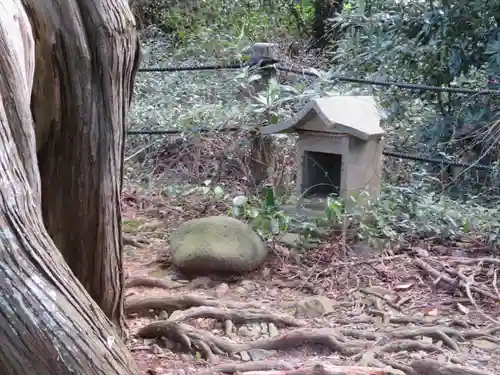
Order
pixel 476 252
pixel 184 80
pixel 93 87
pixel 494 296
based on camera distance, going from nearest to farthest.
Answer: pixel 93 87 < pixel 494 296 < pixel 476 252 < pixel 184 80

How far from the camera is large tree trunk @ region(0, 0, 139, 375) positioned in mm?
1601

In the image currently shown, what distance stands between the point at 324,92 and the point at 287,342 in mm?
2765

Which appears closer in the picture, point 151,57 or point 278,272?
point 278,272

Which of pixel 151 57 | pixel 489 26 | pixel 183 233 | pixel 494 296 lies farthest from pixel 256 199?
pixel 151 57

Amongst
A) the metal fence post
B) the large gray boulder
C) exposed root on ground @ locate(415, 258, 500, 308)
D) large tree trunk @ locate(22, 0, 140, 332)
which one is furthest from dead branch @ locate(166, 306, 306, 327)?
the metal fence post

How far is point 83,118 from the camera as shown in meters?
2.53

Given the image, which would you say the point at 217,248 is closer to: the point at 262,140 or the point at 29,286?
the point at 262,140

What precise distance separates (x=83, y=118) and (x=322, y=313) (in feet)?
5.41

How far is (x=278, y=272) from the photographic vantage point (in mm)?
4102

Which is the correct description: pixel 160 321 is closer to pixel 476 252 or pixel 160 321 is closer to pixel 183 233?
pixel 183 233

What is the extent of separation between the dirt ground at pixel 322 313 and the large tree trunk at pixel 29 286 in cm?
107

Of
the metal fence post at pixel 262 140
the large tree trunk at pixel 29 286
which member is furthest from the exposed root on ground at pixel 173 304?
the metal fence post at pixel 262 140

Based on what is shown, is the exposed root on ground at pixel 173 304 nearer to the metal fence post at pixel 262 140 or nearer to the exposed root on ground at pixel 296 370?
the exposed root on ground at pixel 296 370

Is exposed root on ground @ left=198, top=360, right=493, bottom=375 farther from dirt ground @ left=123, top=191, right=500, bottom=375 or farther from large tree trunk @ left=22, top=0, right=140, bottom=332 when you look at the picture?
A: large tree trunk @ left=22, top=0, right=140, bottom=332
